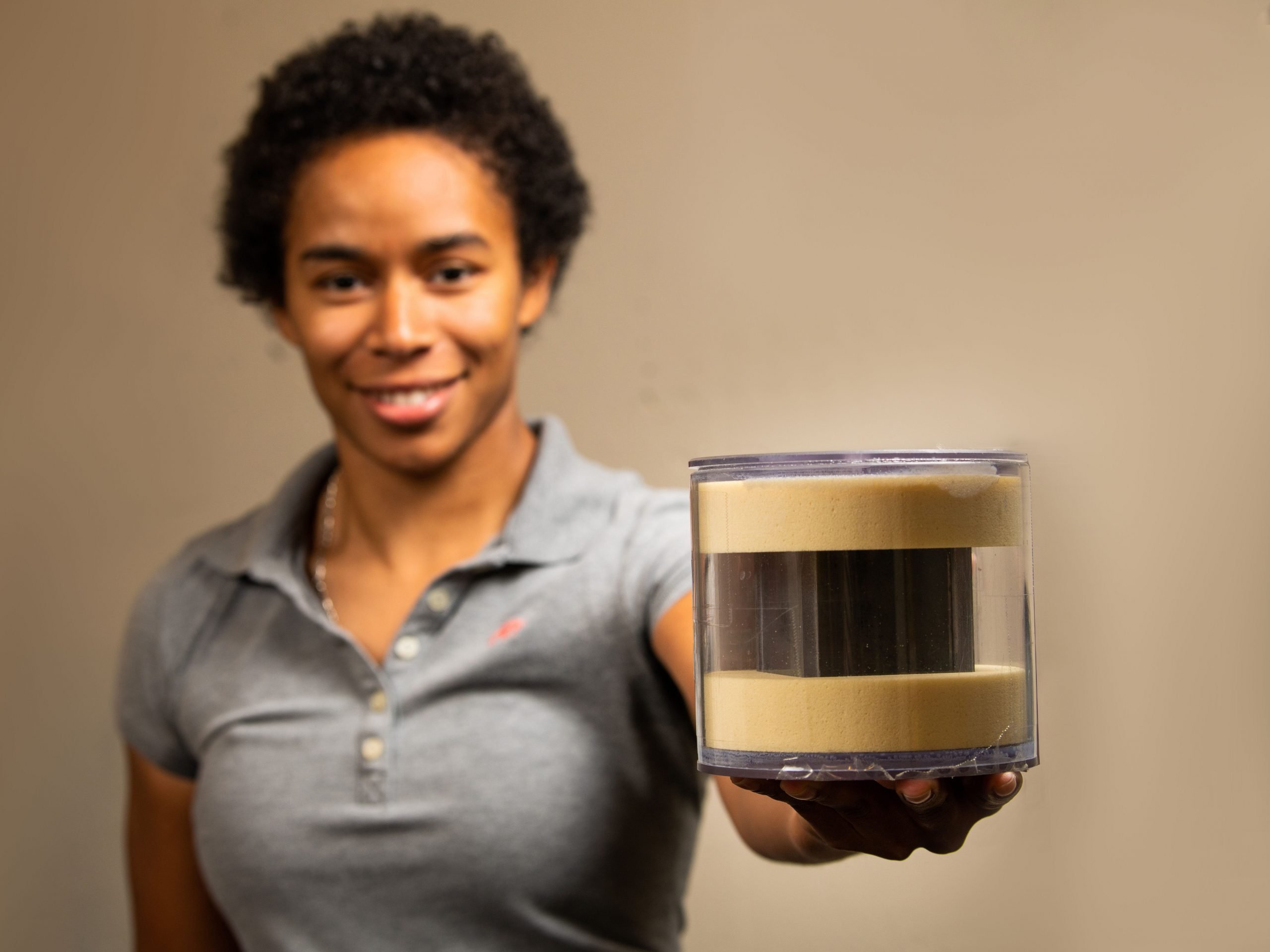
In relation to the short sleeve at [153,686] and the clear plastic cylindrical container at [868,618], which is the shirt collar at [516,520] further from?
the clear plastic cylindrical container at [868,618]

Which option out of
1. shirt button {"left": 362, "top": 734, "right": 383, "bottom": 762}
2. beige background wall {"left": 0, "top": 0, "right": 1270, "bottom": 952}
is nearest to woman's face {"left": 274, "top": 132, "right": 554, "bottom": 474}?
shirt button {"left": 362, "top": 734, "right": 383, "bottom": 762}

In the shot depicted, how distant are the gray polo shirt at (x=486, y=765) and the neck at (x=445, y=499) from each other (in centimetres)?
5

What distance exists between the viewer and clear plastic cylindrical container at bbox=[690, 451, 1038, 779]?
1.88 ft

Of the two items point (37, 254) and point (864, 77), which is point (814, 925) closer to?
point (864, 77)

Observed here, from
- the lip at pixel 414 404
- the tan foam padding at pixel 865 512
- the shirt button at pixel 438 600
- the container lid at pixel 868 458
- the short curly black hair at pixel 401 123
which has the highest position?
the short curly black hair at pixel 401 123

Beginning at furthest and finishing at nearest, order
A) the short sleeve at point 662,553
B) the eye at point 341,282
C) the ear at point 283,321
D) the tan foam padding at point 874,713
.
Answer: the ear at point 283,321
the eye at point 341,282
the short sleeve at point 662,553
the tan foam padding at point 874,713

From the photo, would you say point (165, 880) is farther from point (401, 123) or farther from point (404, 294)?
point (401, 123)

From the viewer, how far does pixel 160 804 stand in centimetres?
118

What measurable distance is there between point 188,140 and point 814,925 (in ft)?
3.54

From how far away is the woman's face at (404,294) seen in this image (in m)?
1.04

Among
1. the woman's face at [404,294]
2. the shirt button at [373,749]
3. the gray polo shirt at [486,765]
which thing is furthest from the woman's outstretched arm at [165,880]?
the woman's face at [404,294]

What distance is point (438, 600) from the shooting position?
1.05m

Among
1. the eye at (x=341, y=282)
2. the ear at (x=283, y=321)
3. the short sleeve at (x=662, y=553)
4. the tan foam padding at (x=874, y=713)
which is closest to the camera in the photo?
the tan foam padding at (x=874, y=713)

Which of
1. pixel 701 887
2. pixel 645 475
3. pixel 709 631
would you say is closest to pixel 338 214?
pixel 645 475
